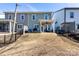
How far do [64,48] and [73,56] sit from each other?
0.86 feet

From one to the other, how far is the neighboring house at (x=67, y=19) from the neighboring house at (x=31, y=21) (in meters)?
0.17

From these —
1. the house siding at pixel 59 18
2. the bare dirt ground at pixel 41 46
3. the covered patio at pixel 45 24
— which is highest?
the house siding at pixel 59 18

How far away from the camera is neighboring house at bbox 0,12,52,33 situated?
30.1 ft

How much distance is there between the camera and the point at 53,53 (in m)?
9.06

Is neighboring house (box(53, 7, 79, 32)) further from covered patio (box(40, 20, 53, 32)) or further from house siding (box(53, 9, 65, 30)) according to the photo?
covered patio (box(40, 20, 53, 32))

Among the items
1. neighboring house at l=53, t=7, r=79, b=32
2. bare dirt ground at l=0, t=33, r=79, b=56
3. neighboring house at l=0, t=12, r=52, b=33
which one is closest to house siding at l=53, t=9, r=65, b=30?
neighboring house at l=53, t=7, r=79, b=32

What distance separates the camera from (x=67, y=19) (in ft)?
30.3

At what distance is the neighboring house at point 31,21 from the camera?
9.16 metres

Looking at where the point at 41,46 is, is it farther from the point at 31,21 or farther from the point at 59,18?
the point at 59,18

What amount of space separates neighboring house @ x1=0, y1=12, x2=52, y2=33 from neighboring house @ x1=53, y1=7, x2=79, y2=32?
0.54 feet

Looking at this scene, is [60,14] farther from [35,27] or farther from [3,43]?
[3,43]

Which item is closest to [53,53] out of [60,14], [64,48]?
[64,48]

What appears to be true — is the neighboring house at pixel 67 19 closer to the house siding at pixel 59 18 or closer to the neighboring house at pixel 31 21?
the house siding at pixel 59 18

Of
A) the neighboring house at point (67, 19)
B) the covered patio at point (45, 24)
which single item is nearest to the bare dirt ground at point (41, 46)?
the covered patio at point (45, 24)
